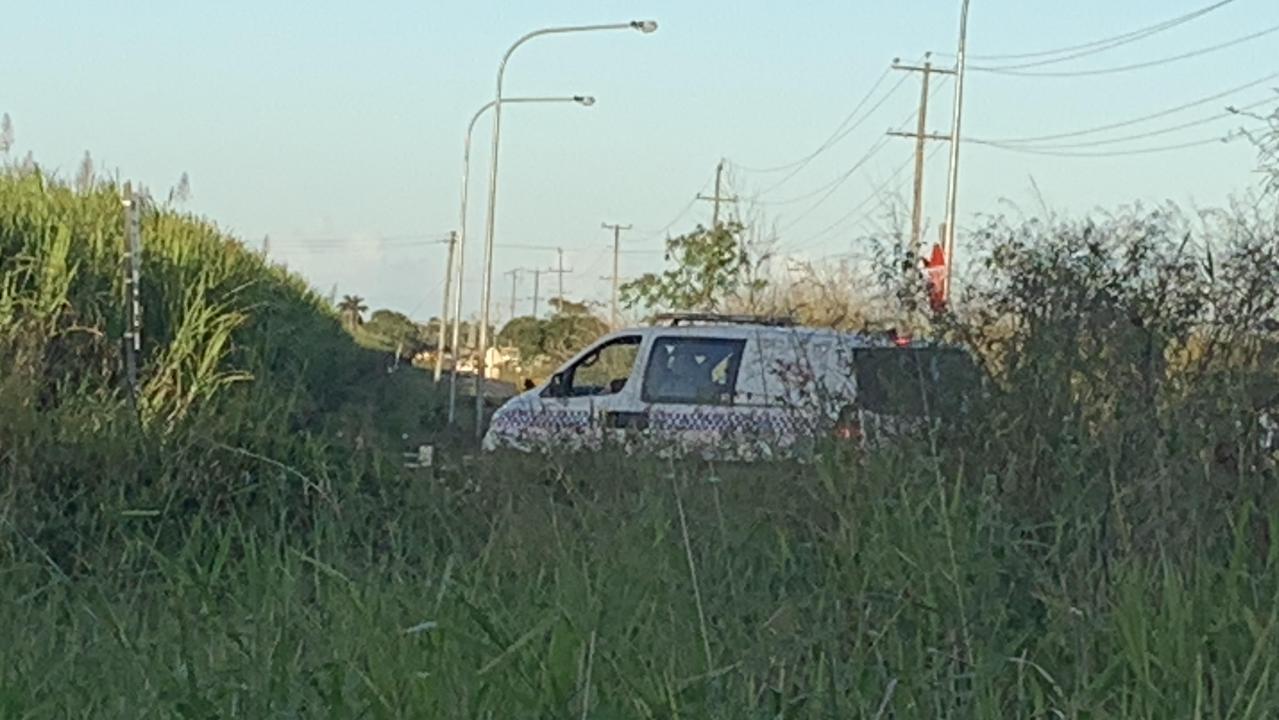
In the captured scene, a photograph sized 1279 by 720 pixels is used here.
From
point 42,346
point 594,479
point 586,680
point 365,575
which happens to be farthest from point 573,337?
point 586,680

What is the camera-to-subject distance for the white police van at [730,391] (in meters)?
7.65

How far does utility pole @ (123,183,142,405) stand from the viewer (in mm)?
10500

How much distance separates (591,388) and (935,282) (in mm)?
6345

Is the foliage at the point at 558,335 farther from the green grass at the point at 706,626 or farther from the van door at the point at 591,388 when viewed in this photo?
the green grass at the point at 706,626

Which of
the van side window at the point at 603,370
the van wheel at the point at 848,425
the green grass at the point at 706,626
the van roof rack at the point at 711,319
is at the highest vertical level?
the van roof rack at the point at 711,319

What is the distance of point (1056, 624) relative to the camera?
193 inches

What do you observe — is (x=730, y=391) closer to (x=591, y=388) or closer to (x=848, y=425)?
(x=591, y=388)

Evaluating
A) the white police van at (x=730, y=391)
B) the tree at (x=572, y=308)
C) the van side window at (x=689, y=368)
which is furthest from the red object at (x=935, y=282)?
the tree at (x=572, y=308)

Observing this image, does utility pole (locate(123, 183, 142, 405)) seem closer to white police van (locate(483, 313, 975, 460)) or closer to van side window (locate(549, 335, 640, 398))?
white police van (locate(483, 313, 975, 460))

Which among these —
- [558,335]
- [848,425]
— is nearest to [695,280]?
[558,335]

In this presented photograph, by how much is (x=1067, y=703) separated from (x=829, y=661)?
71 cm

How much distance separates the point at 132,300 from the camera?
424 inches

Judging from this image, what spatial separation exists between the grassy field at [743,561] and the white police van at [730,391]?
0.33 metres

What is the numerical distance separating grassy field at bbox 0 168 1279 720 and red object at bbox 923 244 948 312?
1.39ft
